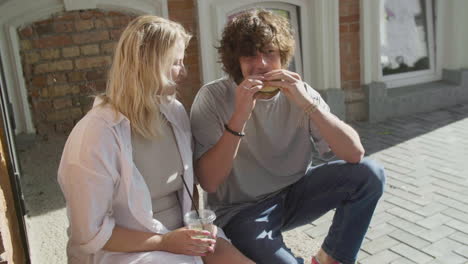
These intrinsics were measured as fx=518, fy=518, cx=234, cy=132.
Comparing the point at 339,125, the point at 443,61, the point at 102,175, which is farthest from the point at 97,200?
the point at 443,61

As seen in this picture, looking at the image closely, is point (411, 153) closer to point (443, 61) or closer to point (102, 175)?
point (443, 61)

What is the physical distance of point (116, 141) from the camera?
2012mm

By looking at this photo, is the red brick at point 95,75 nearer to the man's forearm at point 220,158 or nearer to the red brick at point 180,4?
the red brick at point 180,4

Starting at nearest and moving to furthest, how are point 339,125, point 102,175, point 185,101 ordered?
point 102,175, point 339,125, point 185,101

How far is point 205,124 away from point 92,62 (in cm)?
288

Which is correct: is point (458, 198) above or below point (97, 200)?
below

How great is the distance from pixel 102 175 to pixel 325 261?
4.30 feet

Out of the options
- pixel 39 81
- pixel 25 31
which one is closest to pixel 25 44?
pixel 25 31

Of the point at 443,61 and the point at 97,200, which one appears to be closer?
the point at 97,200

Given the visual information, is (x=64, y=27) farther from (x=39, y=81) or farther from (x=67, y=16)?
(x=39, y=81)


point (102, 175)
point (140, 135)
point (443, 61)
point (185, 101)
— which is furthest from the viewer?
point (443, 61)

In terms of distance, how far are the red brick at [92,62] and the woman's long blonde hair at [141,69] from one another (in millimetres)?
3031

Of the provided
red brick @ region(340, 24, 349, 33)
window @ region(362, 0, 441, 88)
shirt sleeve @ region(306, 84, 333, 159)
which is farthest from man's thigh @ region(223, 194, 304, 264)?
window @ region(362, 0, 441, 88)

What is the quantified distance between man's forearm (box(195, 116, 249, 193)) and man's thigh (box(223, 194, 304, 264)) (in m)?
0.23
